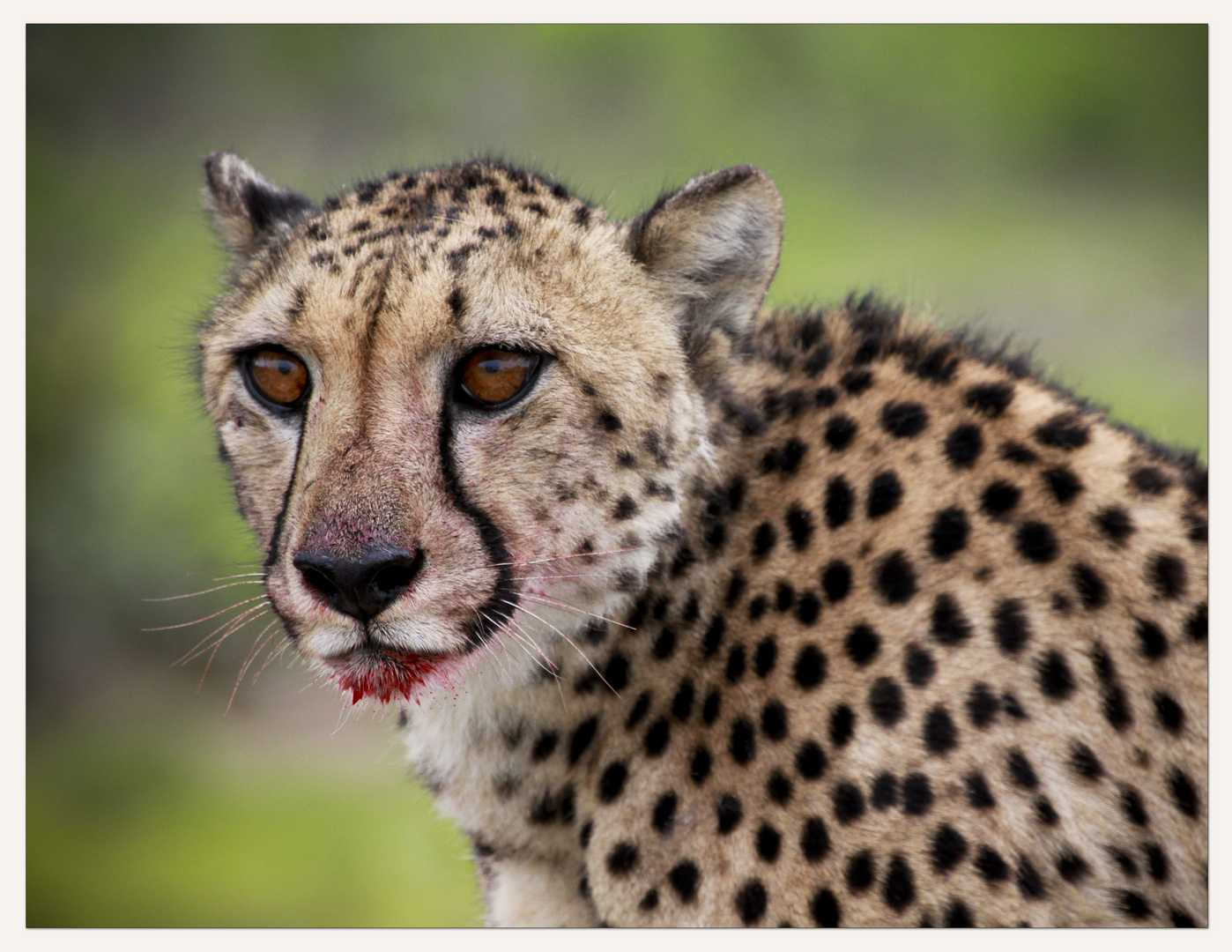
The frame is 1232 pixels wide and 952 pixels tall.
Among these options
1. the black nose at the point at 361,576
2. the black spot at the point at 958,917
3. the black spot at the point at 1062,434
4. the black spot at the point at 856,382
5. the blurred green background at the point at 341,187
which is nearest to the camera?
the black nose at the point at 361,576

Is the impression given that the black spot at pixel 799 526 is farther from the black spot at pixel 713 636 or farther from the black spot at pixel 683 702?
the black spot at pixel 683 702

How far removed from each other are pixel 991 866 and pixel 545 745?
30.9 inches

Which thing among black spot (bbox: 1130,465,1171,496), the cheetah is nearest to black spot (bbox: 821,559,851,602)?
the cheetah

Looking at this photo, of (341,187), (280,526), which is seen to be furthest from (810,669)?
(341,187)

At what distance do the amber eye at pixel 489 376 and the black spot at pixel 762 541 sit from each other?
52 cm

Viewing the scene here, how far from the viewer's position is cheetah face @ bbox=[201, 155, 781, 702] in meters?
1.85

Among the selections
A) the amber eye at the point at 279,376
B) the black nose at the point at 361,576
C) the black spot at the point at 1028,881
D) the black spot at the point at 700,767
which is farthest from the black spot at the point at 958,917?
the amber eye at the point at 279,376

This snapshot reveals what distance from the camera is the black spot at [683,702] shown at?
6.91 ft

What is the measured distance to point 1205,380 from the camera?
2676mm

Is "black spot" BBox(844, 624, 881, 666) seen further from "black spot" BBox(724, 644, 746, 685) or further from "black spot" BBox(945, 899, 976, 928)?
"black spot" BBox(945, 899, 976, 928)

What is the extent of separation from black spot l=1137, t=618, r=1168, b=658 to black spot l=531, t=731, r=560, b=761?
3.37 ft

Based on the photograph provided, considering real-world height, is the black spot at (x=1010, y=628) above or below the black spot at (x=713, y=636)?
above

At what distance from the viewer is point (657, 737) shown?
2105 mm

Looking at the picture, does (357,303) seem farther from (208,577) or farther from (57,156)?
(208,577)
